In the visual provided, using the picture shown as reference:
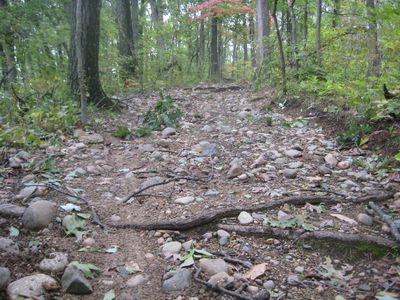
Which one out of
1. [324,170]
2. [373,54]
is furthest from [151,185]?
[373,54]

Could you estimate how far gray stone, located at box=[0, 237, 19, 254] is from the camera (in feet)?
7.38

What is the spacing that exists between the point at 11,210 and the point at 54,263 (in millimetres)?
776

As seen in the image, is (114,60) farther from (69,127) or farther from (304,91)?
(304,91)

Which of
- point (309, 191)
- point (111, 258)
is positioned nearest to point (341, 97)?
point (309, 191)

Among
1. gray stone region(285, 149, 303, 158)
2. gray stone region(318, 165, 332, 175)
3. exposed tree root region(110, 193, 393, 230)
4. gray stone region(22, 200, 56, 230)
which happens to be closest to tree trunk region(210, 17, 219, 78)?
gray stone region(285, 149, 303, 158)

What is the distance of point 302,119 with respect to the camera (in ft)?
17.4

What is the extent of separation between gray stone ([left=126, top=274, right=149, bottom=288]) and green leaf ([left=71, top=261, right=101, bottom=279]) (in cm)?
22

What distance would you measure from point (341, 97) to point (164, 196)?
314cm

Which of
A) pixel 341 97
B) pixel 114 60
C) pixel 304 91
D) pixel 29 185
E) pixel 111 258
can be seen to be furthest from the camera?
pixel 114 60

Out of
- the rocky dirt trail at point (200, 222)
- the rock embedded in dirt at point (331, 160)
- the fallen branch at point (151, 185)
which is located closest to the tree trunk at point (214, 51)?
the rocky dirt trail at point (200, 222)

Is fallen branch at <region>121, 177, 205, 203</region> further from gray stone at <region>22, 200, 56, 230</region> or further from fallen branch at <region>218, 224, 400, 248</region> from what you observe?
fallen branch at <region>218, 224, 400, 248</region>

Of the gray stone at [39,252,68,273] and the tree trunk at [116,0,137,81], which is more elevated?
the tree trunk at [116,0,137,81]

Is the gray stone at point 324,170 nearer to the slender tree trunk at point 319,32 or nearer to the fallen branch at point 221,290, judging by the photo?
the fallen branch at point 221,290

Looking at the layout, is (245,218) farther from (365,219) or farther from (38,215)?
(38,215)
